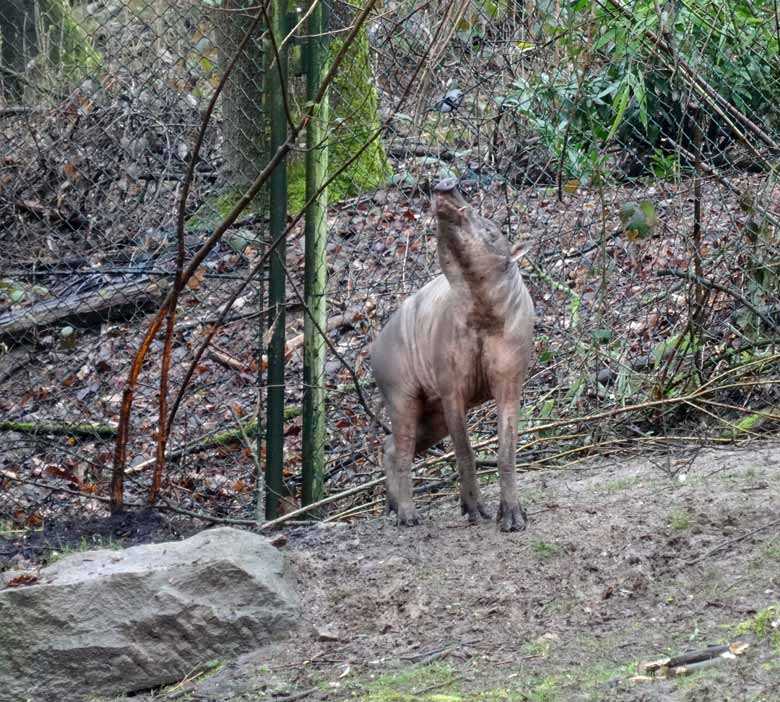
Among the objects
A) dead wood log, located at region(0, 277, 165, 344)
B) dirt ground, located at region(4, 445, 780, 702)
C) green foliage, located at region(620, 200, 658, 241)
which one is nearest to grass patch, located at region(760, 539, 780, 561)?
dirt ground, located at region(4, 445, 780, 702)

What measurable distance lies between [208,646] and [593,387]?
9.37ft

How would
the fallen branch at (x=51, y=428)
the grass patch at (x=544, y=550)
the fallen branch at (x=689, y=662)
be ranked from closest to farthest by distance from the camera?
the fallen branch at (x=689, y=662), the grass patch at (x=544, y=550), the fallen branch at (x=51, y=428)

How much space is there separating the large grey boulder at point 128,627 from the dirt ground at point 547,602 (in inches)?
4.1

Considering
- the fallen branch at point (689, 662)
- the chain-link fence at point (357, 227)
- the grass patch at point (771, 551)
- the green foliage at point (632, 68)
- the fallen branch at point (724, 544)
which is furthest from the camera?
the green foliage at point (632, 68)

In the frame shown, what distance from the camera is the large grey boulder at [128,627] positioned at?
4230 mm

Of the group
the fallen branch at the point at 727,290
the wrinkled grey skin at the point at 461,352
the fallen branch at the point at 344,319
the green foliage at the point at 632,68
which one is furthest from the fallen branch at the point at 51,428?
the fallen branch at the point at 727,290

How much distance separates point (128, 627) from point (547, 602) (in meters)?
1.43

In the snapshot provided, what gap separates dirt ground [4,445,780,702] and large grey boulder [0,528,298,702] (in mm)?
105

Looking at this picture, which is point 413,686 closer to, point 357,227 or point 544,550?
point 544,550

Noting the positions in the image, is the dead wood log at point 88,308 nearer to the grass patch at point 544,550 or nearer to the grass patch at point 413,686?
the grass patch at point 544,550

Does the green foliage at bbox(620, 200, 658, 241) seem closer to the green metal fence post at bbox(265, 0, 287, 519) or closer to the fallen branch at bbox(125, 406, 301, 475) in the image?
the green metal fence post at bbox(265, 0, 287, 519)

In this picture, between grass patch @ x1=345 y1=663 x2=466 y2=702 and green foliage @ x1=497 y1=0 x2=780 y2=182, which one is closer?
grass patch @ x1=345 y1=663 x2=466 y2=702

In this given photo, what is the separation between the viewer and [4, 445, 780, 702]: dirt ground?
11.5 ft

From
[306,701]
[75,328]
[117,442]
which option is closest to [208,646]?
[306,701]
